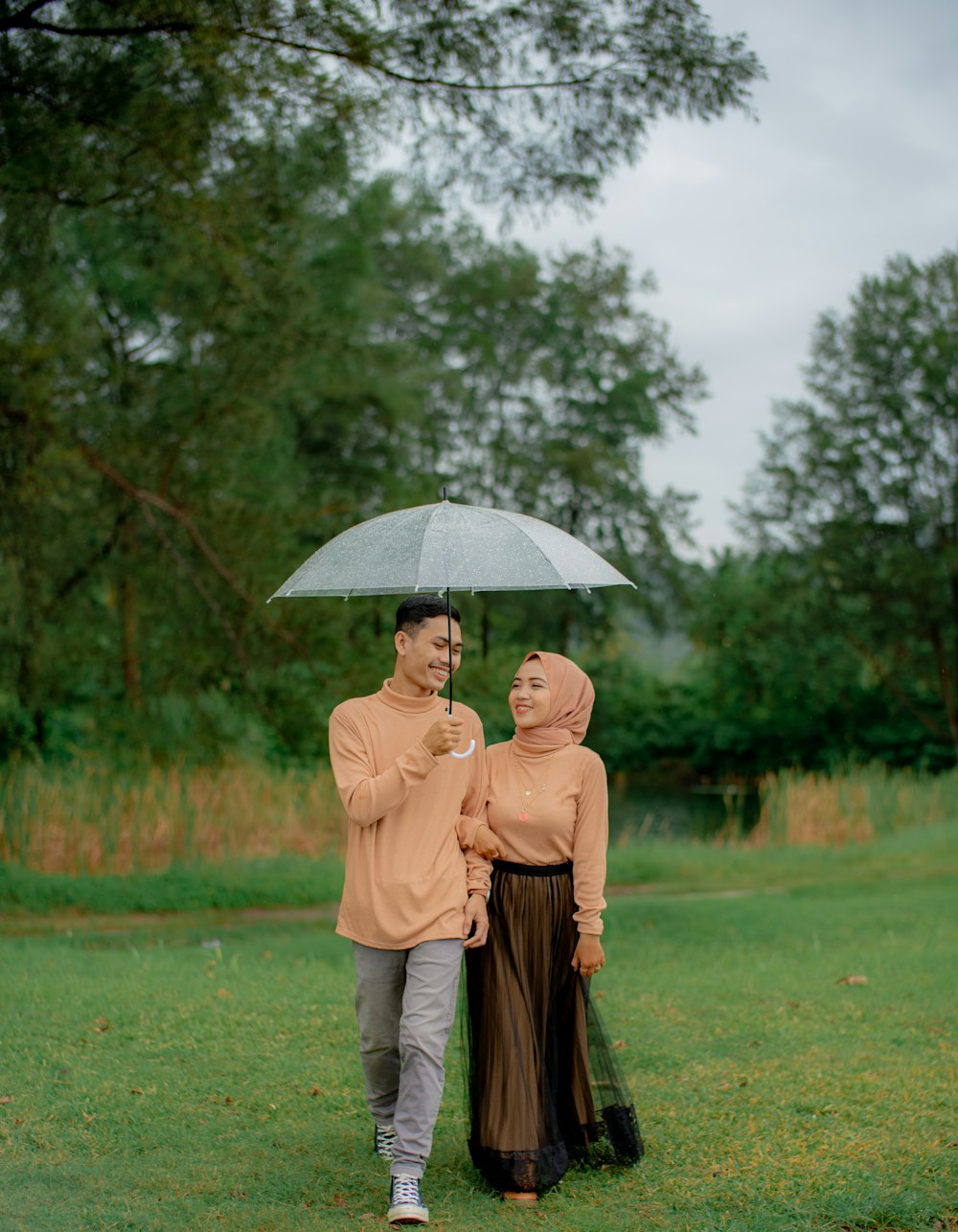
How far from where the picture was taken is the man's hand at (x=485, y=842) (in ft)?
12.6

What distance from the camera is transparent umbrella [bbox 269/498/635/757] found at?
142 inches

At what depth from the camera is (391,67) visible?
7.98 metres

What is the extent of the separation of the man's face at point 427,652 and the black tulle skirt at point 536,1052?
0.62 metres

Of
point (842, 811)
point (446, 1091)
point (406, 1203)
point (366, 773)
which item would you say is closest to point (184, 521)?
point (446, 1091)

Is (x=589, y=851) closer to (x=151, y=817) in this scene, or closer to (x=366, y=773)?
(x=366, y=773)

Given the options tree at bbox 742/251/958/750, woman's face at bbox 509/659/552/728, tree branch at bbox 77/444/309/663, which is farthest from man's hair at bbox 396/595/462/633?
tree at bbox 742/251/958/750

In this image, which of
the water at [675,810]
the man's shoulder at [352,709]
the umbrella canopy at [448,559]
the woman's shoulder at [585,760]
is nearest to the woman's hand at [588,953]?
the woman's shoulder at [585,760]

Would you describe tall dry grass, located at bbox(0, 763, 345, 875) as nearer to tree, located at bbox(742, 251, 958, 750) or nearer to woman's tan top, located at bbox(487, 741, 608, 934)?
woman's tan top, located at bbox(487, 741, 608, 934)

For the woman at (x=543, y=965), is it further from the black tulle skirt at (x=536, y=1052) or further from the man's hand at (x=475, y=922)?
the man's hand at (x=475, y=922)

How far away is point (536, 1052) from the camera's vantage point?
382 centimetres

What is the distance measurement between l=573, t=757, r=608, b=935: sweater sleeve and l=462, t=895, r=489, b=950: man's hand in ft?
0.95

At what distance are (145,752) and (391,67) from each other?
22.3 feet

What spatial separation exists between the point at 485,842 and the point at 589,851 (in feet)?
1.05

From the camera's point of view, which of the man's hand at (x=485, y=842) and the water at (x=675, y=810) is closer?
the man's hand at (x=485, y=842)
